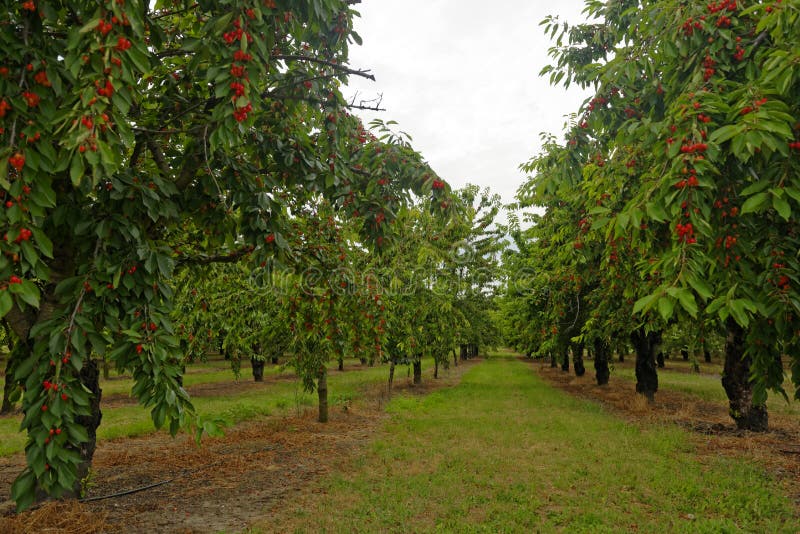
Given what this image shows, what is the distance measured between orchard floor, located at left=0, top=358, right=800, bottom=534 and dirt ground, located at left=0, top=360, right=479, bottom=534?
0.03 metres

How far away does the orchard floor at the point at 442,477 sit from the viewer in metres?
5.85

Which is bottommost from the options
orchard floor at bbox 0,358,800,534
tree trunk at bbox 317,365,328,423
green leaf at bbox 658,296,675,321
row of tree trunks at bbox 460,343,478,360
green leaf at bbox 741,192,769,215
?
row of tree trunks at bbox 460,343,478,360

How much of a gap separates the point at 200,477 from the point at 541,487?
5.73 m

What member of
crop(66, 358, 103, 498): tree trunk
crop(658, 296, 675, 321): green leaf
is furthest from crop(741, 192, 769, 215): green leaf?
crop(66, 358, 103, 498): tree trunk

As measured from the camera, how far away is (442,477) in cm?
765

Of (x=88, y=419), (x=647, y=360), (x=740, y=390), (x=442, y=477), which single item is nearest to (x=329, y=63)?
(x=88, y=419)

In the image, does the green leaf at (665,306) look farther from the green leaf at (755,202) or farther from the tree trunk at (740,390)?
the tree trunk at (740,390)

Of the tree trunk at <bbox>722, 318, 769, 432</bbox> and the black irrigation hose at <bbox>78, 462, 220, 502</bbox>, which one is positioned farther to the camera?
the tree trunk at <bbox>722, 318, 769, 432</bbox>

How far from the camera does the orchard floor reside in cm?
585

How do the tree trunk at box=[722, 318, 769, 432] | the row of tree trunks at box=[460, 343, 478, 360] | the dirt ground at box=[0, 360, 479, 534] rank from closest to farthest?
the dirt ground at box=[0, 360, 479, 534], the tree trunk at box=[722, 318, 769, 432], the row of tree trunks at box=[460, 343, 478, 360]

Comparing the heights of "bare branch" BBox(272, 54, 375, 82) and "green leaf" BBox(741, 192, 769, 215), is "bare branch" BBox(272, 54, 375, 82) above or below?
above

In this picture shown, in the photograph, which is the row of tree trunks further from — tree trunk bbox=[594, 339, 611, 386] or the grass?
tree trunk bbox=[594, 339, 611, 386]

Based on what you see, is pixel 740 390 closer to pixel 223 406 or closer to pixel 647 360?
pixel 647 360

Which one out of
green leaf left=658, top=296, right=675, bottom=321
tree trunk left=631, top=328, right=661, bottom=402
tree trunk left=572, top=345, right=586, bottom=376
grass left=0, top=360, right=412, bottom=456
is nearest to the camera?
green leaf left=658, top=296, right=675, bottom=321
